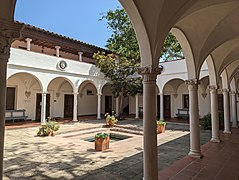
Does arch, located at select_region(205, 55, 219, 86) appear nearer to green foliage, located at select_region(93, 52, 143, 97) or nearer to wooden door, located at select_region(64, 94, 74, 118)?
green foliage, located at select_region(93, 52, 143, 97)

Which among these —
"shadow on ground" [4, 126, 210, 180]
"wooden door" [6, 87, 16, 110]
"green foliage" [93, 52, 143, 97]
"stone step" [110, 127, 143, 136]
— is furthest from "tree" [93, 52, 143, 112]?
"shadow on ground" [4, 126, 210, 180]

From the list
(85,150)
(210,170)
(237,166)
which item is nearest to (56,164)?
(85,150)

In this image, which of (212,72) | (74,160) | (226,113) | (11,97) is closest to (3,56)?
(74,160)

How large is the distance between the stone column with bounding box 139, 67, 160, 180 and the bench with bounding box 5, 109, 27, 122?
41.7 ft

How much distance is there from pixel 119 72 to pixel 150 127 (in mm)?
12989

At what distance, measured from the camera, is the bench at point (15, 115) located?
12.6 meters

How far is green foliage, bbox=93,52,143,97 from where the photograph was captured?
1567 centimetres

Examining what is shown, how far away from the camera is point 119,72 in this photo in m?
16.3

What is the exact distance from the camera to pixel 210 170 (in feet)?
15.0

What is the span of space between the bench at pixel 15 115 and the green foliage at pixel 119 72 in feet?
25.0

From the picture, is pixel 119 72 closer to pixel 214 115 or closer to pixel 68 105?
pixel 68 105

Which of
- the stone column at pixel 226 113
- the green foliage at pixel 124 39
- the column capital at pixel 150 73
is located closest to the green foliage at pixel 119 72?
the green foliage at pixel 124 39

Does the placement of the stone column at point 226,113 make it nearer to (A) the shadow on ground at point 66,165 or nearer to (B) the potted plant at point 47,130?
(A) the shadow on ground at point 66,165

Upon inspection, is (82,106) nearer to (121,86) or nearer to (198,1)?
(121,86)
